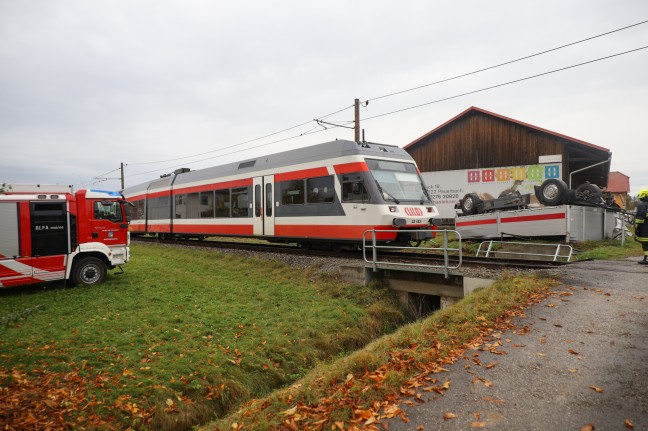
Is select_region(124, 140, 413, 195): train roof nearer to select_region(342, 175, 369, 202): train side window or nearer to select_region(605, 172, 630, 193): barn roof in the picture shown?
select_region(342, 175, 369, 202): train side window

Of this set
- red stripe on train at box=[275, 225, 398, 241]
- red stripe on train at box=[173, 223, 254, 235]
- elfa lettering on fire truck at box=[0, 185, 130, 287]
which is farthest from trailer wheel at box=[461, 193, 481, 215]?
elfa lettering on fire truck at box=[0, 185, 130, 287]

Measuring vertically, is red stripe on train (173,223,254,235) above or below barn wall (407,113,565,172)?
below

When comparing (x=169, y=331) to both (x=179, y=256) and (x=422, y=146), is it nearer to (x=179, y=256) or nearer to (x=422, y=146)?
(x=179, y=256)

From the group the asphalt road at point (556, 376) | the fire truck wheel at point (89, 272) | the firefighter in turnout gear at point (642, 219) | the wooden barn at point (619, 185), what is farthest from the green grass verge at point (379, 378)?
the wooden barn at point (619, 185)

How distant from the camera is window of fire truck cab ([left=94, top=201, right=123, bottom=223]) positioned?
38.1ft

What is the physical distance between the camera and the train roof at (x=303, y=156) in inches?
444

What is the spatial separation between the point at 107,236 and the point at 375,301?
7.75 m

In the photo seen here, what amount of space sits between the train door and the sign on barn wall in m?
11.0

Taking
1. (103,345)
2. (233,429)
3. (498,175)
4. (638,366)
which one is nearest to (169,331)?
(103,345)

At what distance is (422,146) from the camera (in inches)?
1043

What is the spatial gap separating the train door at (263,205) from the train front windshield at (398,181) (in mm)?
4156

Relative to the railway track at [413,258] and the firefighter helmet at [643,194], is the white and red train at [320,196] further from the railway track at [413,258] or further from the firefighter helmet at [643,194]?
the firefighter helmet at [643,194]

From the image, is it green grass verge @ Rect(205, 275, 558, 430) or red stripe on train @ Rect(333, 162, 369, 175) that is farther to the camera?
red stripe on train @ Rect(333, 162, 369, 175)

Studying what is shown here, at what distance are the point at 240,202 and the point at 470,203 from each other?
9316 mm
